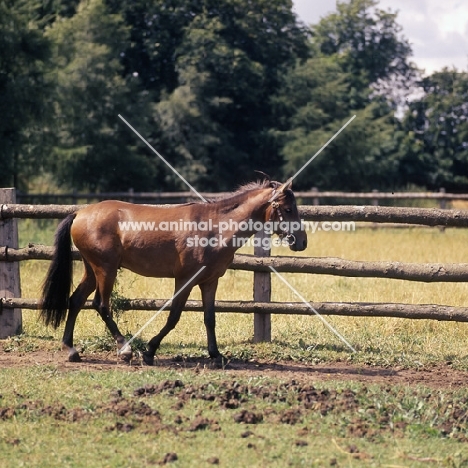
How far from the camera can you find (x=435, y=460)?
186 inches

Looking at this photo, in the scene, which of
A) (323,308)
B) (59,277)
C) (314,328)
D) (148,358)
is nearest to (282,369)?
(323,308)

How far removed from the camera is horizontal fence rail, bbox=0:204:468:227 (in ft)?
25.8

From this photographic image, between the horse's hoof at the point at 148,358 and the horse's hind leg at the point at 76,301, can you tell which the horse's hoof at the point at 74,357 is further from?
the horse's hoof at the point at 148,358

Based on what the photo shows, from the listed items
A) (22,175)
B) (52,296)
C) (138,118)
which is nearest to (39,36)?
(22,175)

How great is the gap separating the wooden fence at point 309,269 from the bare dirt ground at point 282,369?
705 mm

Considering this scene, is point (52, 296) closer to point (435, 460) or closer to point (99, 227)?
point (99, 227)

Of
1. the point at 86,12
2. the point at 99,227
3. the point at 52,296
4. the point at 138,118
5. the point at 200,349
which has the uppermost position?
the point at 86,12

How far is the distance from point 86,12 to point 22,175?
9.63 meters

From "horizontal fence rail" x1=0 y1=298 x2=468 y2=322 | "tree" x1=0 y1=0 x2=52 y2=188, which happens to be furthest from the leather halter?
"tree" x1=0 y1=0 x2=52 y2=188

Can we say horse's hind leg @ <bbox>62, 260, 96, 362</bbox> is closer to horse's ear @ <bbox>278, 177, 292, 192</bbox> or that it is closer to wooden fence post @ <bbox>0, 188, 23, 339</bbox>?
wooden fence post @ <bbox>0, 188, 23, 339</bbox>

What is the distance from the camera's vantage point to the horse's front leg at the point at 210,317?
7.43 metres

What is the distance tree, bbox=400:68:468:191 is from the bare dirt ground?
33.1 m

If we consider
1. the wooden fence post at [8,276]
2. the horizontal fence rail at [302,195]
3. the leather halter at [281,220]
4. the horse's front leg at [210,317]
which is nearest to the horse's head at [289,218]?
the leather halter at [281,220]

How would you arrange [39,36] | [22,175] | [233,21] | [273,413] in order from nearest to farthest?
[273,413] < [39,36] < [22,175] < [233,21]
